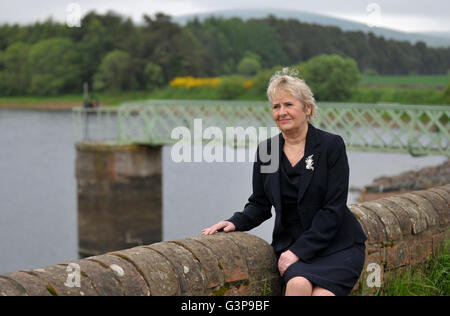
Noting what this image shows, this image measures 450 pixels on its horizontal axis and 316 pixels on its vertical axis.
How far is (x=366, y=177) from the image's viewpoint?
41469 mm

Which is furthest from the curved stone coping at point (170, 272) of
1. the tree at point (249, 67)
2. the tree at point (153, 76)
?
the tree at point (249, 67)

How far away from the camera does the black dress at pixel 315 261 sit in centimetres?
373

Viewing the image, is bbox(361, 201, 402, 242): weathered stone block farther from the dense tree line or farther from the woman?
the dense tree line

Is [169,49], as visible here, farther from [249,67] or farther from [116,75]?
[249,67]

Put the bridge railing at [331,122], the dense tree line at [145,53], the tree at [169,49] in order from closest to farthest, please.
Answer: the bridge railing at [331,122], the dense tree line at [145,53], the tree at [169,49]

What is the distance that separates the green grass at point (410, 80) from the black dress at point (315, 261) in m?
48.7

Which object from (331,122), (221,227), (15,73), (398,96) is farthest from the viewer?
(15,73)

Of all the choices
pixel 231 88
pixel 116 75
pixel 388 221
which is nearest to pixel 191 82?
pixel 116 75

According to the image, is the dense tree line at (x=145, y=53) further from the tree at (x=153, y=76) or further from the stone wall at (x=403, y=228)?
the stone wall at (x=403, y=228)

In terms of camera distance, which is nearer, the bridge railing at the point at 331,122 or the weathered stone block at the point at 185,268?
the weathered stone block at the point at 185,268

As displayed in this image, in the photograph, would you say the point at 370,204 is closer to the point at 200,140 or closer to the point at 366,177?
the point at 200,140

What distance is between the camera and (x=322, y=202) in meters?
3.96

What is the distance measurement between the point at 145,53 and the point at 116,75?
6190 millimetres
